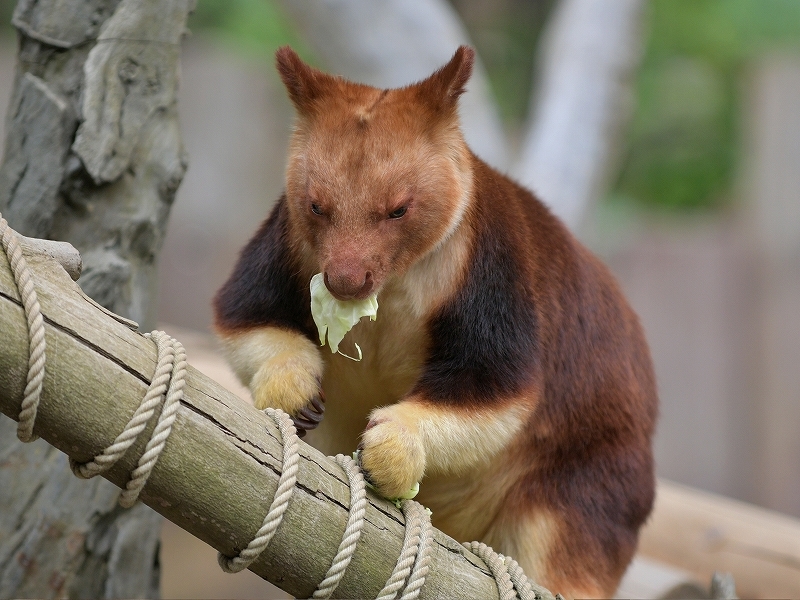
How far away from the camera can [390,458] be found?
2385 millimetres

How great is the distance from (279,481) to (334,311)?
572mm

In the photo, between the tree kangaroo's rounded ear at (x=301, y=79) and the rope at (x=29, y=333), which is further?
the tree kangaroo's rounded ear at (x=301, y=79)

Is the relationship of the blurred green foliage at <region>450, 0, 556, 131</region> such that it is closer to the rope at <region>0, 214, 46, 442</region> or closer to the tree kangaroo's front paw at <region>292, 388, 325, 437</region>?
the tree kangaroo's front paw at <region>292, 388, 325, 437</region>

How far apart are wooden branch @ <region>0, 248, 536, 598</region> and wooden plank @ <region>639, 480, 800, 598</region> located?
7.81 feet

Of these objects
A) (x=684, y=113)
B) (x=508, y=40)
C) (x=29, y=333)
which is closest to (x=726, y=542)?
(x=29, y=333)

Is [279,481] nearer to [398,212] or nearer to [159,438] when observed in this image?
[159,438]

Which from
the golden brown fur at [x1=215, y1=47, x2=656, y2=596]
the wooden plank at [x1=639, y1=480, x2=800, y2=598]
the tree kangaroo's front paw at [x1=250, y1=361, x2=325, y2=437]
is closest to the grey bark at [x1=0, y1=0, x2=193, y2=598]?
the golden brown fur at [x1=215, y1=47, x2=656, y2=596]

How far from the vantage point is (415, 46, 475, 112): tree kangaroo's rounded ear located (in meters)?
2.64

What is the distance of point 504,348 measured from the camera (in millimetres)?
2719

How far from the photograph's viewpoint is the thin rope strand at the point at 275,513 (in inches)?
84.6

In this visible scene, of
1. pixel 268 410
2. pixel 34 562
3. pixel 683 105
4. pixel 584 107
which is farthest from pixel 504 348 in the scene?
→ pixel 683 105

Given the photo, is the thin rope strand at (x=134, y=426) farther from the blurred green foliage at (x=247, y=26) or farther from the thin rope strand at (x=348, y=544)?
the blurred green foliage at (x=247, y=26)

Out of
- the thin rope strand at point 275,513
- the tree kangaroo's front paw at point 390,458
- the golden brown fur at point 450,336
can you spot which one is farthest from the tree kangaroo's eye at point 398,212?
the thin rope strand at point 275,513

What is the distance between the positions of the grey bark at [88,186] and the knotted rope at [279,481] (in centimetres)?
119
